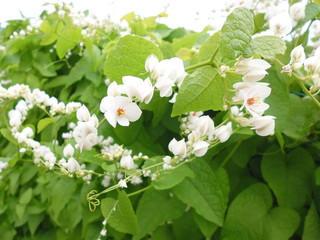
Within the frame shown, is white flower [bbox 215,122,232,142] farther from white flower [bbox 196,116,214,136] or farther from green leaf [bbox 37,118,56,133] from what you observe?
green leaf [bbox 37,118,56,133]

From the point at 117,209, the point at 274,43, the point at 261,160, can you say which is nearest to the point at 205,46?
the point at 274,43

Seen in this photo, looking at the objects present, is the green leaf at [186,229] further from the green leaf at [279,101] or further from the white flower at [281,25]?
the white flower at [281,25]

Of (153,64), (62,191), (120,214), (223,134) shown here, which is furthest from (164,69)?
(62,191)

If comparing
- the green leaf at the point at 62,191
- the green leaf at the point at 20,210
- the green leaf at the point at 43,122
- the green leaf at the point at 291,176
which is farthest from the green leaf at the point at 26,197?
the green leaf at the point at 291,176

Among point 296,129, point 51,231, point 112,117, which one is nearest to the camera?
point 112,117

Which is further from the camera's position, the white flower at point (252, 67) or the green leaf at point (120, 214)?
the green leaf at point (120, 214)

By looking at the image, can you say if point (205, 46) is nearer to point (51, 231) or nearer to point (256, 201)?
point (256, 201)
